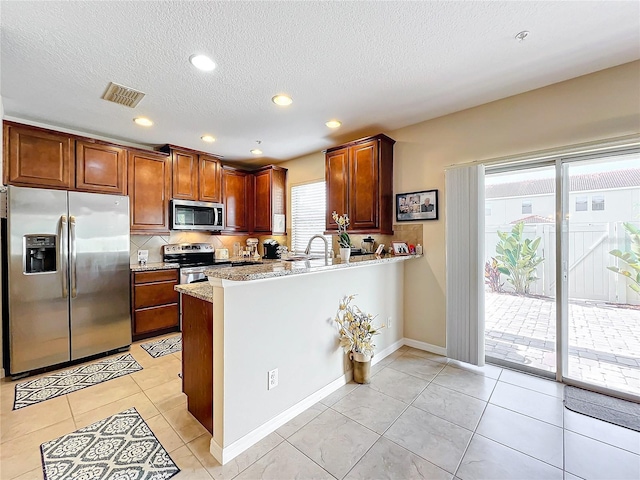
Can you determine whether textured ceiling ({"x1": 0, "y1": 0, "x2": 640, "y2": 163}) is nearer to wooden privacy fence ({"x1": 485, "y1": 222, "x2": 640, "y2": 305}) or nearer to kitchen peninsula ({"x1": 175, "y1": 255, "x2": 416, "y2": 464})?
wooden privacy fence ({"x1": 485, "y1": 222, "x2": 640, "y2": 305})

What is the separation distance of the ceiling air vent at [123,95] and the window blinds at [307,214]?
99.3 inches

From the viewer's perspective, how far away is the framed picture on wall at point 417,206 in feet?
10.3

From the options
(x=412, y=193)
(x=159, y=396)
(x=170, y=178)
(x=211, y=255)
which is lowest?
(x=159, y=396)

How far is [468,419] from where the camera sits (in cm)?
201

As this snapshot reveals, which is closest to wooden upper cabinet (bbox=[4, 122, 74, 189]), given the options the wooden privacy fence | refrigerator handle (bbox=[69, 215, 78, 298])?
refrigerator handle (bbox=[69, 215, 78, 298])

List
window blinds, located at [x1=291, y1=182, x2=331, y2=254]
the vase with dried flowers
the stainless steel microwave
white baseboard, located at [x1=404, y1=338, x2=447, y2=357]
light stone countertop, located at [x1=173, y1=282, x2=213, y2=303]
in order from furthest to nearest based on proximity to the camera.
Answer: window blinds, located at [x1=291, y1=182, x2=331, y2=254] → the stainless steel microwave → white baseboard, located at [x1=404, y1=338, x2=447, y2=357] → the vase with dried flowers → light stone countertop, located at [x1=173, y1=282, x2=213, y2=303]

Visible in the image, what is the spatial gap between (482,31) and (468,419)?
2.62 meters

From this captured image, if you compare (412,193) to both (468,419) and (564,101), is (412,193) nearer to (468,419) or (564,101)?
(564,101)

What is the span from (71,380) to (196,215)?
241 cm

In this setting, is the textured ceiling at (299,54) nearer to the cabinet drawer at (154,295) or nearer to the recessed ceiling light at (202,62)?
the recessed ceiling light at (202,62)

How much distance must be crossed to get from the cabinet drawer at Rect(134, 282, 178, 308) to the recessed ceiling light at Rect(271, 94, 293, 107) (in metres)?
2.68

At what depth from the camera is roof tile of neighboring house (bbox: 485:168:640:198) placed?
7.48 ft

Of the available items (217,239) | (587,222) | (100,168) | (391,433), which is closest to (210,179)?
(217,239)

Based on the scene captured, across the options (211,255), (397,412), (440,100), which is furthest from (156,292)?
(440,100)
